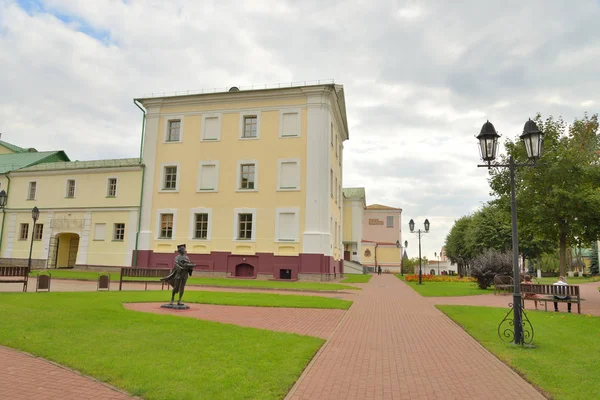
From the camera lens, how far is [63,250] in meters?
35.3

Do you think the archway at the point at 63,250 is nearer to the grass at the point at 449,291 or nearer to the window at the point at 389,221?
the grass at the point at 449,291

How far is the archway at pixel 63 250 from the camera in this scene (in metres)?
34.2

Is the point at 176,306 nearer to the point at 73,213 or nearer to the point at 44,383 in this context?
the point at 44,383

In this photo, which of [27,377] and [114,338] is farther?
[114,338]

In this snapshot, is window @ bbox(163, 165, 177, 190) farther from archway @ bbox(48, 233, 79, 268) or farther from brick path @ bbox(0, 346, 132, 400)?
brick path @ bbox(0, 346, 132, 400)

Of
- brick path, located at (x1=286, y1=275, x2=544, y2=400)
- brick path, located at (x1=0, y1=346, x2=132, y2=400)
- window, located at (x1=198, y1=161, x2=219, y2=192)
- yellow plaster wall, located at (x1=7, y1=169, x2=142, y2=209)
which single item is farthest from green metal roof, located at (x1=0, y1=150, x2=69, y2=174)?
brick path, located at (x1=286, y1=275, x2=544, y2=400)

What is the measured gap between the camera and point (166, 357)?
254 inches

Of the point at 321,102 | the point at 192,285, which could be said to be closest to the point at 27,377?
the point at 192,285

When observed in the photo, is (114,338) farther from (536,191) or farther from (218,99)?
(218,99)

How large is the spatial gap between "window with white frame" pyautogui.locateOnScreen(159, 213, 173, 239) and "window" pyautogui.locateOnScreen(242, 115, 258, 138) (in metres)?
8.11

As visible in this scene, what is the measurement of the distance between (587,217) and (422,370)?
55.2 feet

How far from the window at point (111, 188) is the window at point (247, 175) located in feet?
33.8

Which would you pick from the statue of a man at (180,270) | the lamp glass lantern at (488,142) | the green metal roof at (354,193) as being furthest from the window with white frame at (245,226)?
the green metal roof at (354,193)

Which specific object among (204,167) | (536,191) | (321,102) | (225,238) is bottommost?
(225,238)
